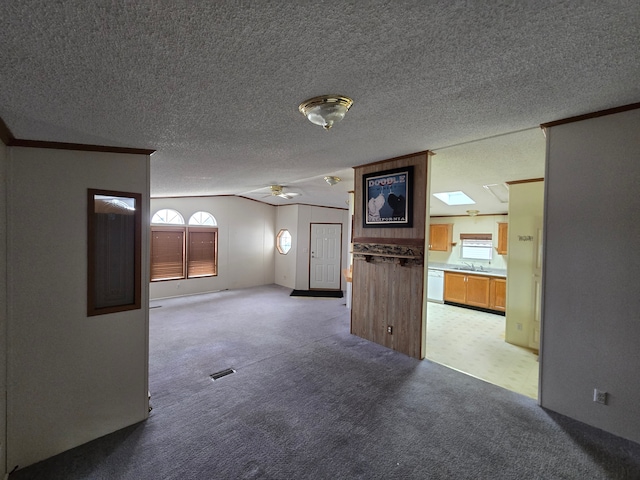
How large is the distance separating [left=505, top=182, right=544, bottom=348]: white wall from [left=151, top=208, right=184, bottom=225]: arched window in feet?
21.9

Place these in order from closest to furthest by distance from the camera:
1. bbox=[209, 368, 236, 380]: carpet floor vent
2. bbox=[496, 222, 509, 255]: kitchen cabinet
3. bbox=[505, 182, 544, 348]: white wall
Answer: bbox=[209, 368, 236, 380]: carpet floor vent → bbox=[505, 182, 544, 348]: white wall → bbox=[496, 222, 509, 255]: kitchen cabinet

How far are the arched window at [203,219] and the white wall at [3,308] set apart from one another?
539 cm

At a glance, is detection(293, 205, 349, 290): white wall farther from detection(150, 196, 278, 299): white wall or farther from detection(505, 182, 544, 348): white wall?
detection(505, 182, 544, 348): white wall

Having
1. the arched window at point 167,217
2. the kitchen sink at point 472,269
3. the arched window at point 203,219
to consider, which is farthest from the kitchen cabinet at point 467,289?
the arched window at point 167,217

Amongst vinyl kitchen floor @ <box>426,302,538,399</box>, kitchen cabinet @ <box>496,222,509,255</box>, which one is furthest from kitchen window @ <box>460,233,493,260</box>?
Answer: vinyl kitchen floor @ <box>426,302,538,399</box>

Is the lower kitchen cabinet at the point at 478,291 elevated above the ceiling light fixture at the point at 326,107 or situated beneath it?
situated beneath

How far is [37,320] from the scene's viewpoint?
192cm

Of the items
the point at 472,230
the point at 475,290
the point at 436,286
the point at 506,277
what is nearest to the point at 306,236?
the point at 436,286

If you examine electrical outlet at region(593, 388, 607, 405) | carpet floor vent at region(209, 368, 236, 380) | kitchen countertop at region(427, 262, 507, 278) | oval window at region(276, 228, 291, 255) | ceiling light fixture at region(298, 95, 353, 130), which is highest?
ceiling light fixture at region(298, 95, 353, 130)

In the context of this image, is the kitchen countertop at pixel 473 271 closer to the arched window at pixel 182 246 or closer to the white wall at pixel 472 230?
the white wall at pixel 472 230

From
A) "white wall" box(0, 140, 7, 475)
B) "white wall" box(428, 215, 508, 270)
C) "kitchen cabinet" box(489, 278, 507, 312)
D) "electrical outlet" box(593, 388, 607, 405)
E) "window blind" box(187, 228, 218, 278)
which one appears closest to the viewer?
"white wall" box(0, 140, 7, 475)

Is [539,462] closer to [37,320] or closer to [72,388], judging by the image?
[72,388]

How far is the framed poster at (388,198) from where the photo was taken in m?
3.39

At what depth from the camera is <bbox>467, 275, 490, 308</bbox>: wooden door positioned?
573cm
